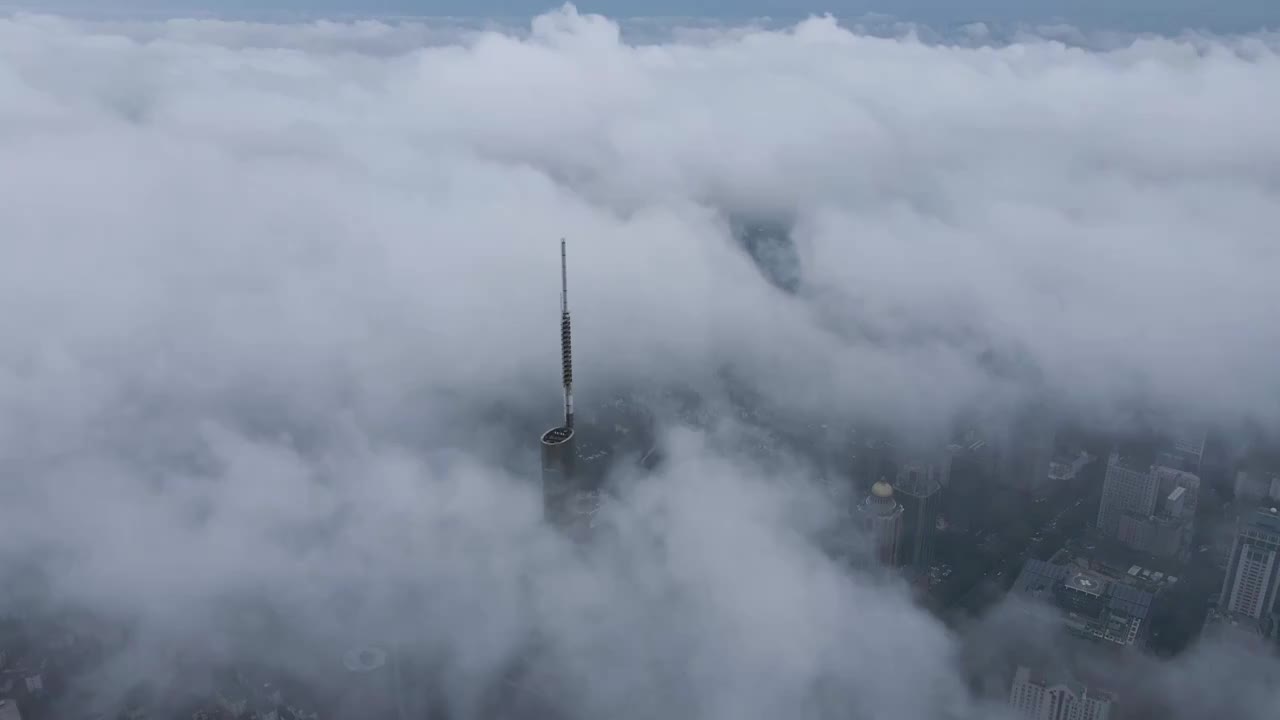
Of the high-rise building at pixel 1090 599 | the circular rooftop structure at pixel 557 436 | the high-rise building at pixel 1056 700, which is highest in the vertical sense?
the circular rooftop structure at pixel 557 436

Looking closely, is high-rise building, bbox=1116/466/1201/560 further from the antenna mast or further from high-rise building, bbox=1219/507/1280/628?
the antenna mast

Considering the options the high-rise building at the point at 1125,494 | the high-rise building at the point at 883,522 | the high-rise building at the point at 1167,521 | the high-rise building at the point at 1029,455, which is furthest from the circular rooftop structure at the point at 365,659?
the high-rise building at the point at 1167,521

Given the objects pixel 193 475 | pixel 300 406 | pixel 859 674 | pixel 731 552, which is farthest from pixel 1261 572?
pixel 193 475

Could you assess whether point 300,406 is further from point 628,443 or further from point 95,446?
point 628,443

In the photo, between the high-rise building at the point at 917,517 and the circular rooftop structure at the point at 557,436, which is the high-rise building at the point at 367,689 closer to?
the circular rooftop structure at the point at 557,436

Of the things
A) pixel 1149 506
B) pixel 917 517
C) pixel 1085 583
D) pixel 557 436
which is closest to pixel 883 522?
pixel 917 517

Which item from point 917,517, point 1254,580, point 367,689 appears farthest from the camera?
point 917,517

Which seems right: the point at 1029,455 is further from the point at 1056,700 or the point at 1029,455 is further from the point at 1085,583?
the point at 1056,700
